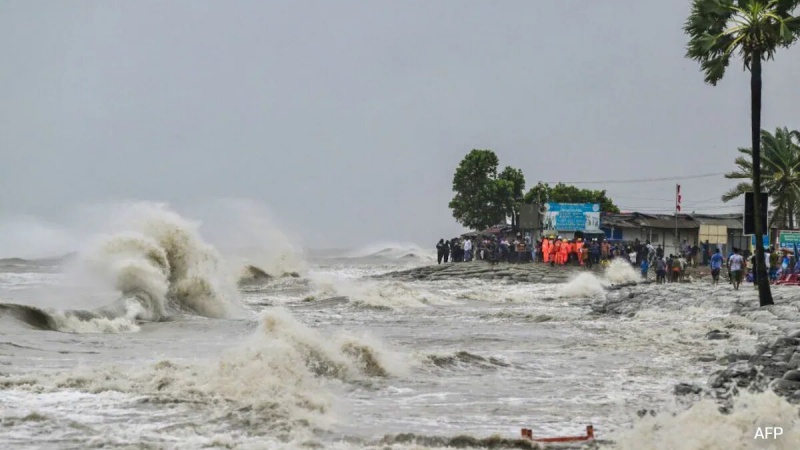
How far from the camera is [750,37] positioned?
18984mm

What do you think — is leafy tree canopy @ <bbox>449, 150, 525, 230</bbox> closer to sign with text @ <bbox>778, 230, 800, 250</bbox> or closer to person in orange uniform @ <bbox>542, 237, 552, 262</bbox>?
person in orange uniform @ <bbox>542, 237, 552, 262</bbox>

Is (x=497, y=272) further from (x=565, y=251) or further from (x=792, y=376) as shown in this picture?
(x=792, y=376)

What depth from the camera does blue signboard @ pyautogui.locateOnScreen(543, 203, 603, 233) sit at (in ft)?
168

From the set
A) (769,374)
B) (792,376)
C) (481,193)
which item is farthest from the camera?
(481,193)

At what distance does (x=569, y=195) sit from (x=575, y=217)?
2908 centimetres

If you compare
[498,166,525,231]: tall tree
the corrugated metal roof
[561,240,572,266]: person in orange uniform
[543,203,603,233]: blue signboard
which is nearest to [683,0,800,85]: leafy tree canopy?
[561,240,572,266]: person in orange uniform

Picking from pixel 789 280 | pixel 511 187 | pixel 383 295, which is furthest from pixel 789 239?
pixel 511 187

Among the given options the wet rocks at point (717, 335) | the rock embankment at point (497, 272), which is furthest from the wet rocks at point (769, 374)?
the rock embankment at point (497, 272)

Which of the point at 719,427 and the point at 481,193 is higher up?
the point at 481,193

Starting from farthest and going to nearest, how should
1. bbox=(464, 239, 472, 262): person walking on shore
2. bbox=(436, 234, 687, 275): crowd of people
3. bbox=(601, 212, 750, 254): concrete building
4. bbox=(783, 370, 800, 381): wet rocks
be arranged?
bbox=(601, 212, 750, 254): concrete building, bbox=(464, 239, 472, 262): person walking on shore, bbox=(436, 234, 687, 275): crowd of people, bbox=(783, 370, 800, 381): wet rocks

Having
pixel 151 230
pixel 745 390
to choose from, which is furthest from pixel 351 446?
pixel 151 230

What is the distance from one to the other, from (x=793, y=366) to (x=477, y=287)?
2689 cm

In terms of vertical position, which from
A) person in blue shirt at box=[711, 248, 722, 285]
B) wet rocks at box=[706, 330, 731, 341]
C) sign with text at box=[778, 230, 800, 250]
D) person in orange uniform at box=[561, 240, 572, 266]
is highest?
sign with text at box=[778, 230, 800, 250]

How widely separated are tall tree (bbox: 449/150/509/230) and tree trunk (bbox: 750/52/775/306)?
4794 centimetres
